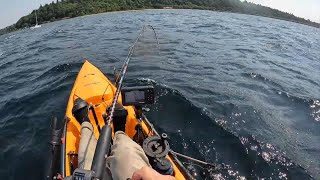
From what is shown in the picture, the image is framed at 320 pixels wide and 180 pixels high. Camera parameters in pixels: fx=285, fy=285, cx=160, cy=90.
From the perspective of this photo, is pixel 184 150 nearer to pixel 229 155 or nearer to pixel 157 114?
pixel 229 155

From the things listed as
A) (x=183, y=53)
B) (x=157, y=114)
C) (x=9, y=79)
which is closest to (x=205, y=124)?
→ (x=157, y=114)

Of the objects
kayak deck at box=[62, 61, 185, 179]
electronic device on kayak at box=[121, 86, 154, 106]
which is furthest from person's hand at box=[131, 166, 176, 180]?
electronic device on kayak at box=[121, 86, 154, 106]

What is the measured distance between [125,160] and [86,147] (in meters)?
1.17

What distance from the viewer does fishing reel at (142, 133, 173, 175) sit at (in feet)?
14.3

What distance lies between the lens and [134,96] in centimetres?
511

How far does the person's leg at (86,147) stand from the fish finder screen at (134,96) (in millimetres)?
909

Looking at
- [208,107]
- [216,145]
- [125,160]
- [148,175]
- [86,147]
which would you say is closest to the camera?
[148,175]

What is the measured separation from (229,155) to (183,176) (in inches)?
94.8

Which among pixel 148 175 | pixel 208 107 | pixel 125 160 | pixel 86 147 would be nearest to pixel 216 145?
pixel 208 107

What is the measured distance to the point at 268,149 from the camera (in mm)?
7379

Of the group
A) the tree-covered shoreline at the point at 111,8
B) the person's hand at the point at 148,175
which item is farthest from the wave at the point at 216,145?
the tree-covered shoreline at the point at 111,8

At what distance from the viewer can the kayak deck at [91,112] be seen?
5102mm

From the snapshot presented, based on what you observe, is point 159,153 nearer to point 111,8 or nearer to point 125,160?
point 125,160

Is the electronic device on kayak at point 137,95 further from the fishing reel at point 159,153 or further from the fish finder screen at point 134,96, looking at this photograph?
the fishing reel at point 159,153
